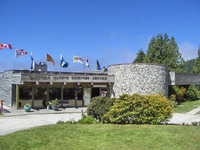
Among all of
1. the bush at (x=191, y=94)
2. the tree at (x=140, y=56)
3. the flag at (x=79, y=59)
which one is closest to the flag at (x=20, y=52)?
the flag at (x=79, y=59)

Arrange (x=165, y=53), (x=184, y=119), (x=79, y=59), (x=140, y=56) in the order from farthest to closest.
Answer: (x=140, y=56), (x=165, y=53), (x=79, y=59), (x=184, y=119)

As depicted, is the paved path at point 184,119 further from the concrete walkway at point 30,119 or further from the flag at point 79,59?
the flag at point 79,59

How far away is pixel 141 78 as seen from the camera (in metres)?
23.7

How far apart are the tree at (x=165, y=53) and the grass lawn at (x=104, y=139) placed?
115ft

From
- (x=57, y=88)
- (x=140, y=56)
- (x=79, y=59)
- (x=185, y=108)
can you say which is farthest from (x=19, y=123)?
(x=140, y=56)

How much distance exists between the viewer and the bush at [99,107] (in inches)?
495

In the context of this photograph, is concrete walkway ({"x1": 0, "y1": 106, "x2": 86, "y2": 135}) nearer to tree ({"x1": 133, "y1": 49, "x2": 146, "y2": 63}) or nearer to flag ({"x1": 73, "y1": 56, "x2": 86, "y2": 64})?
flag ({"x1": 73, "y1": 56, "x2": 86, "y2": 64})

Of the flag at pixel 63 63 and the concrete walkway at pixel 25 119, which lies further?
the flag at pixel 63 63

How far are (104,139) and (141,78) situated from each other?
A: 15823 millimetres

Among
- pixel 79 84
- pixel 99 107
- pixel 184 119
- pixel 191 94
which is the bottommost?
pixel 184 119

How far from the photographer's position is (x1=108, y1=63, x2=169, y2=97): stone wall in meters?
23.7

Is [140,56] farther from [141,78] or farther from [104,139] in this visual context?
[104,139]

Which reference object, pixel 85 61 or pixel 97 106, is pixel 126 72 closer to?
pixel 85 61

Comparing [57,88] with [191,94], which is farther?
[191,94]
